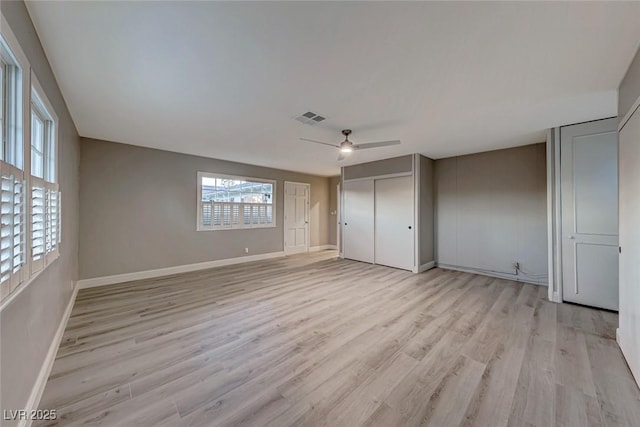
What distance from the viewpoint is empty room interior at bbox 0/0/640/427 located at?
1550 millimetres

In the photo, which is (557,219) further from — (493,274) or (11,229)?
(11,229)

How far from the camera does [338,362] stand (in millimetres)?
2109

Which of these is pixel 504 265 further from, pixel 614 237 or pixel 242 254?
pixel 242 254

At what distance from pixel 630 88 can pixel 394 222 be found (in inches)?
147

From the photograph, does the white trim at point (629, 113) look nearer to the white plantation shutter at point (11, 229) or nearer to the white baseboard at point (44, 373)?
the white plantation shutter at point (11, 229)

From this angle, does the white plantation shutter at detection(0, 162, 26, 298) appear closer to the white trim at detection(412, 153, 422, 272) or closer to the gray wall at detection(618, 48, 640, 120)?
the gray wall at detection(618, 48, 640, 120)

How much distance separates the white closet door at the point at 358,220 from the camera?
595 cm

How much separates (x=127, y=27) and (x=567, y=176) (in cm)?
494

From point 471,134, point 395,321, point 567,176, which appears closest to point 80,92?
point 395,321

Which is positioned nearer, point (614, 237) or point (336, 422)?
point (336, 422)

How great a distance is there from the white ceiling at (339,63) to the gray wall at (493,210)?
1168 mm

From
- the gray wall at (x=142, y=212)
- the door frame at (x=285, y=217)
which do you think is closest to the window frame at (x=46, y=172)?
the gray wall at (x=142, y=212)

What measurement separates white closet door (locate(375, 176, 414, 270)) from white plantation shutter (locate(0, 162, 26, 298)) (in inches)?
203

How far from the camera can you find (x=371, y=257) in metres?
5.91
